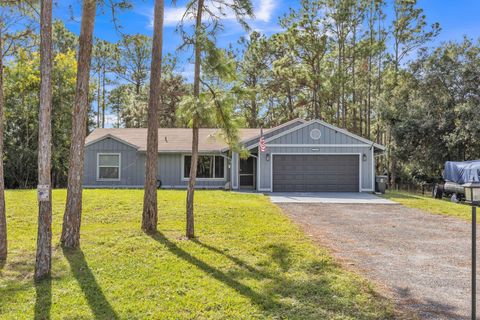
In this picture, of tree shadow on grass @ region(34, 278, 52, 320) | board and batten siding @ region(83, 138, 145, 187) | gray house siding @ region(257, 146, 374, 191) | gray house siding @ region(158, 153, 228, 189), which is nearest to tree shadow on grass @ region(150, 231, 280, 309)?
tree shadow on grass @ region(34, 278, 52, 320)

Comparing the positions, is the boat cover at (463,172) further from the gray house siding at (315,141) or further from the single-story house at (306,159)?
the gray house siding at (315,141)

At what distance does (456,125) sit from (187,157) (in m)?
14.1

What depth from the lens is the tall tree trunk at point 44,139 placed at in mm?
4609

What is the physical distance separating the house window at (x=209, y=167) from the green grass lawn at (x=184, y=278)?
406 inches

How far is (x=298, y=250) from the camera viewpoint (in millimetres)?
6465

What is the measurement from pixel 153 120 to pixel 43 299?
13.7 ft

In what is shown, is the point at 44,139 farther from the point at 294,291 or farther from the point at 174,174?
the point at 174,174

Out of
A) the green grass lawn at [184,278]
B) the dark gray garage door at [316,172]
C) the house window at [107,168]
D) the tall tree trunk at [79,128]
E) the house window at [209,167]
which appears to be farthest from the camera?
the house window at [209,167]

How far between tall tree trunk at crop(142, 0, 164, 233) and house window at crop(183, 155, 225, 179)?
11.1 m

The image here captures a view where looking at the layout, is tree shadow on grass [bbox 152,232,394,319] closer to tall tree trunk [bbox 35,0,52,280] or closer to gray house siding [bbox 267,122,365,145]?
tall tree trunk [bbox 35,0,52,280]

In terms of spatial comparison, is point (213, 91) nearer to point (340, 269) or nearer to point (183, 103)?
point (183, 103)

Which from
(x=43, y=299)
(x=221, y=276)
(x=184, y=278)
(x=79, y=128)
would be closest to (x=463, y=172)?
(x=221, y=276)

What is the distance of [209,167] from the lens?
61.9 ft

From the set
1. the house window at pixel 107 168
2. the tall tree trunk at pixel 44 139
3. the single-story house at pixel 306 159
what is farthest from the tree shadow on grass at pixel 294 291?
the house window at pixel 107 168
